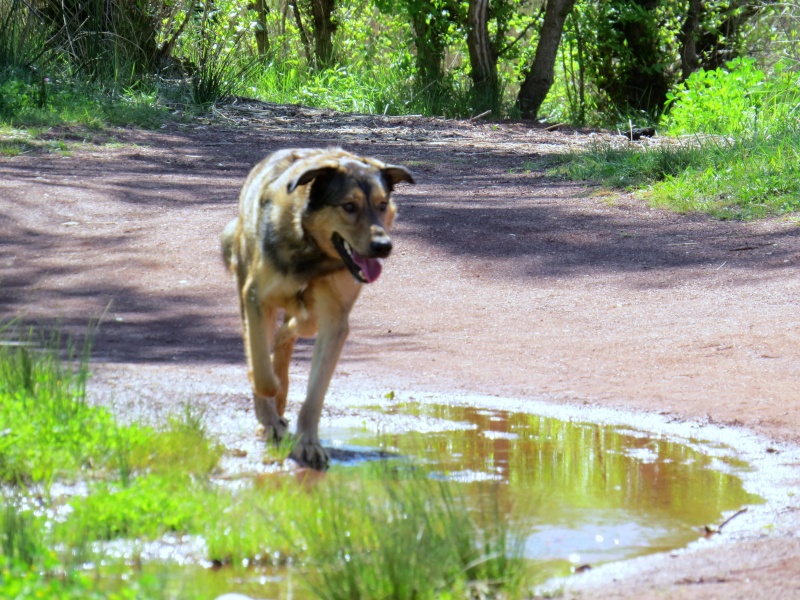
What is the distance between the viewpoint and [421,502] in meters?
3.57

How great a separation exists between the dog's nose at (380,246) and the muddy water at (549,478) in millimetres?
912

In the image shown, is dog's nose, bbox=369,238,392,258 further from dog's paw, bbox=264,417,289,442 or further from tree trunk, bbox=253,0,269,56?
tree trunk, bbox=253,0,269,56

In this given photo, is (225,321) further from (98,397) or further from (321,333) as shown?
(321,333)

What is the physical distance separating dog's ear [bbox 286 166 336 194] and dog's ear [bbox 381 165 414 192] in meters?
0.35

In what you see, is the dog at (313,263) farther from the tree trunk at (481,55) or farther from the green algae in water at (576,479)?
the tree trunk at (481,55)

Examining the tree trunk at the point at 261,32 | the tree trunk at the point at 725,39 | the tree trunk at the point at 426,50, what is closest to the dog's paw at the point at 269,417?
the tree trunk at the point at 426,50

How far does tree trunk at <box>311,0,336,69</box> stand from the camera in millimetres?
28125

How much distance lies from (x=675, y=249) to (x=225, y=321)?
4.66 m

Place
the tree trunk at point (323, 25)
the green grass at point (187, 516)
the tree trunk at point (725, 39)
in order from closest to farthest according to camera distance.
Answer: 1. the green grass at point (187, 516)
2. the tree trunk at point (725, 39)
3. the tree trunk at point (323, 25)

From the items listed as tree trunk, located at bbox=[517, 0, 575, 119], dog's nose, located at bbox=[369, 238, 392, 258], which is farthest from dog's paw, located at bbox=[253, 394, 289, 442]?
tree trunk, located at bbox=[517, 0, 575, 119]

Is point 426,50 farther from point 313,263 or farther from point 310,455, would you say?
point 310,455

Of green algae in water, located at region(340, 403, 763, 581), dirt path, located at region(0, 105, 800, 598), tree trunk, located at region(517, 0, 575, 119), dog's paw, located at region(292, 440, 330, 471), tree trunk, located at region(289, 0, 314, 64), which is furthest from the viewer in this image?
tree trunk, located at region(289, 0, 314, 64)

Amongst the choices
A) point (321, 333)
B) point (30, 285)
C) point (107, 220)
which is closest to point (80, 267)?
point (30, 285)

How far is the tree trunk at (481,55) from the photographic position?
71.2 feet
